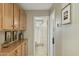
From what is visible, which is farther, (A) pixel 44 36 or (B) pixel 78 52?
(A) pixel 44 36

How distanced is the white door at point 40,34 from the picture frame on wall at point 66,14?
0.31 metres

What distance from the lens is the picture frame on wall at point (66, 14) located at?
1.73 meters

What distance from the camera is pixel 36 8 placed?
6.68 ft

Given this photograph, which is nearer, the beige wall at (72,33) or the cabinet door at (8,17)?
the beige wall at (72,33)

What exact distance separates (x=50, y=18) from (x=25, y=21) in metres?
0.39

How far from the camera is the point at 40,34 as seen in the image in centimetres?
219

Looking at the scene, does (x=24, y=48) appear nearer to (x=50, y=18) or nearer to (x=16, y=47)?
(x=16, y=47)

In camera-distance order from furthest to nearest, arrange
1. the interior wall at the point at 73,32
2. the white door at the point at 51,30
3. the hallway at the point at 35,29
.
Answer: the white door at the point at 51,30
the hallway at the point at 35,29
the interior wall at the point at 73,32

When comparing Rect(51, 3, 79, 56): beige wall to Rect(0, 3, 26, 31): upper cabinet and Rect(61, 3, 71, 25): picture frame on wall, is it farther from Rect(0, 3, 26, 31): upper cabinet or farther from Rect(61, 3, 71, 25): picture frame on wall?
Rect(0, 3, 26, 31): upper cabinet

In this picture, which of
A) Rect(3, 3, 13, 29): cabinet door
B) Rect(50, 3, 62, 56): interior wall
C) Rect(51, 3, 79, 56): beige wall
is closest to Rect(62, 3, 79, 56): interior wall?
Rect(51, 3, 79, 56): beige wall

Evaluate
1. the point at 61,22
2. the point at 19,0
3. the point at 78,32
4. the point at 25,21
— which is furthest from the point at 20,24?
the point at 78,32

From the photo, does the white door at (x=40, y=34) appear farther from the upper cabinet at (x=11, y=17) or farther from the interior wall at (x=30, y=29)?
the upper cabinet at (x=11, y=17)

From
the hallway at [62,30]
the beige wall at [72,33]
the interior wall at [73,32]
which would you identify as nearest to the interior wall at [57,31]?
the hallway at [62,30]

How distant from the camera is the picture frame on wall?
5.67ft
